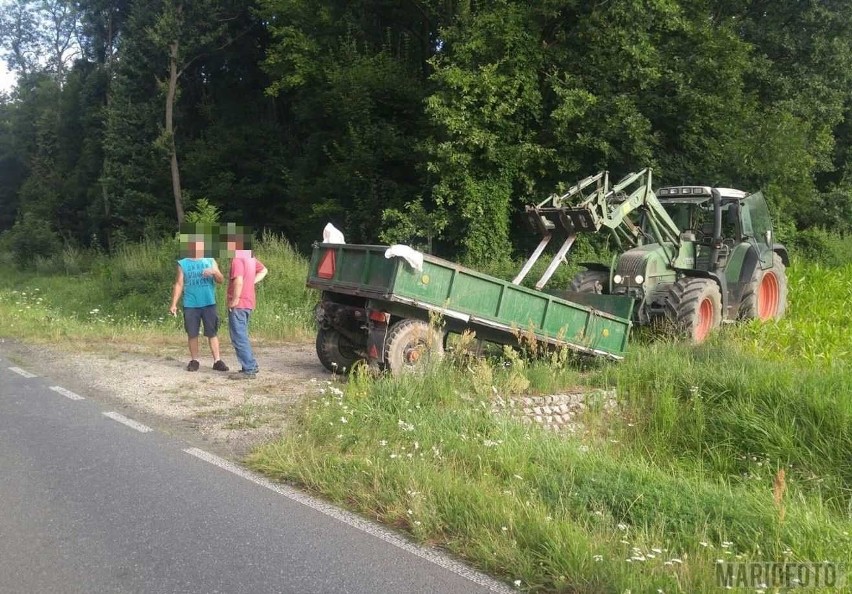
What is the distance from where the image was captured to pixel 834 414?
6918mm

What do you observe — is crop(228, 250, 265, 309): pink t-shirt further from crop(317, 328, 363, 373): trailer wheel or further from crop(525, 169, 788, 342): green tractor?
crop(525, 169, 788, 342): green tractor

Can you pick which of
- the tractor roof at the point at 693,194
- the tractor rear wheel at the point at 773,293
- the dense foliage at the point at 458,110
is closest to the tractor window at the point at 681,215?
the tractor roof at the point at 693,194

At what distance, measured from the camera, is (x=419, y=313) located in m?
9.05

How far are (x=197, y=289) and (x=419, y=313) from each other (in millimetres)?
3044

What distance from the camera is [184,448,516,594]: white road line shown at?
4.16 m

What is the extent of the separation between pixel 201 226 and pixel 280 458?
16.3ft

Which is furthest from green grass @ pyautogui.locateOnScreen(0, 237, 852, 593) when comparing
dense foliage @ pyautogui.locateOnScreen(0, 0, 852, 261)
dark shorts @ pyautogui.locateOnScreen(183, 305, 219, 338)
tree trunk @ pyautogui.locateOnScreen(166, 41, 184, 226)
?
→ tree trunk @ pyautogui.locateOnScreen(166, 41, 184, 226)

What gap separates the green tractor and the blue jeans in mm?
4884

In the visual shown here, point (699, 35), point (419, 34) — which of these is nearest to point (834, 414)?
point (699, 35)

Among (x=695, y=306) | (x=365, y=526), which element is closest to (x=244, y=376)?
(x=365, y=526)

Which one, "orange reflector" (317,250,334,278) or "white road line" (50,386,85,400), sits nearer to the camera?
"white road line" (50,386,85,400)

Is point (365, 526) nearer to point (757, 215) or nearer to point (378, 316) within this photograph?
point (378, 316)

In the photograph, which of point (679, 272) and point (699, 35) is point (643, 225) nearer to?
point (679, 272)

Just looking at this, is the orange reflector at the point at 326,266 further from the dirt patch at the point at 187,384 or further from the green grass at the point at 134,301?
the green grass at the point at 134,301
